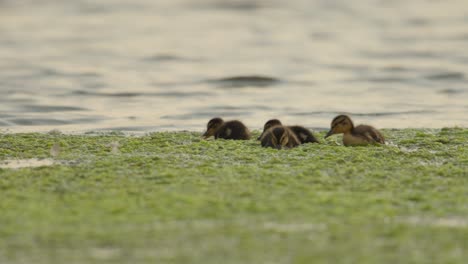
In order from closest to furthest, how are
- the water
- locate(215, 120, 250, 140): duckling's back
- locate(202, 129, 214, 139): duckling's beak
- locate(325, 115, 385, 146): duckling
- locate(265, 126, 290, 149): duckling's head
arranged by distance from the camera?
locate(265, 126, 290, 149): duckling's head < locate(325, 115, 385, 146): duckling < locate(215, 120, 250, 140): duckling's back < locate(202, 129, 214, 139): duckling's beak < the water

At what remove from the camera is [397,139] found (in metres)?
8.98

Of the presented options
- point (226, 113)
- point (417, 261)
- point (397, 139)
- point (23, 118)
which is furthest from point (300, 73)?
point (417, 261)

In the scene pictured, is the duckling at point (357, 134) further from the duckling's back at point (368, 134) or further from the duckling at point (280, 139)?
the duckling at point (280, 139)

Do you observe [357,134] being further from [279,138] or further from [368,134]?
[279,138]

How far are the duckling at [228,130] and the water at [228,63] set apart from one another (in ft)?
4.52

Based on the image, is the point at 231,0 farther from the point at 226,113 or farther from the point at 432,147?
the point at 432,147

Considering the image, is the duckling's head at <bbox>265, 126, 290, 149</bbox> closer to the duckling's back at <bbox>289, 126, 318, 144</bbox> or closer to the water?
the duckling's back at <bbox>289, 126, 318, 144</bbox>

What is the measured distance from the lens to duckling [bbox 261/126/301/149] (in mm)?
8211

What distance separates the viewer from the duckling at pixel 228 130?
8969 millimetres

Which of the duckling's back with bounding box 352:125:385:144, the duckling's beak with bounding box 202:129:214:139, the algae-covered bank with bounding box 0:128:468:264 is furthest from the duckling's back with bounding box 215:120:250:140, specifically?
the duckling's back with bounding box 352:125:385:144

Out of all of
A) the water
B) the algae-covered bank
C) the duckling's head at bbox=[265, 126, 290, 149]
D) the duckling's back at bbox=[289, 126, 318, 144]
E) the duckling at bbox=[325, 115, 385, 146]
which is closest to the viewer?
the algae-covered bank

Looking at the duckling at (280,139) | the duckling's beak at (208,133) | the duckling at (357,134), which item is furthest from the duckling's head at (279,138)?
the duckling's beak at (208,133)

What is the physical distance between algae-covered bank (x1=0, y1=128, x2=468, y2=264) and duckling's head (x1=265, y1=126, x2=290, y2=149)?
14cm

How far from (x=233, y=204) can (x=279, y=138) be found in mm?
2258
